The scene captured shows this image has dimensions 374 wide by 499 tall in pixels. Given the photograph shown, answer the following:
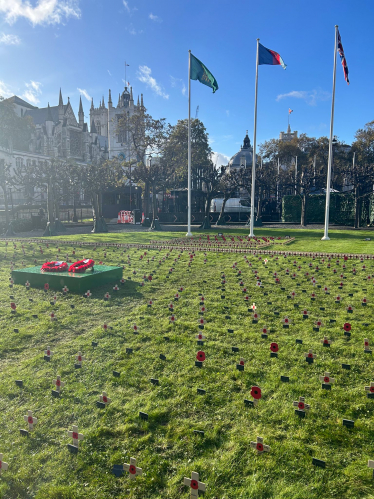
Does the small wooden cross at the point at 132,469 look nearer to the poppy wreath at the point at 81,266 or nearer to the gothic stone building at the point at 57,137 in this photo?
the poppy wreath at the point at 81,266

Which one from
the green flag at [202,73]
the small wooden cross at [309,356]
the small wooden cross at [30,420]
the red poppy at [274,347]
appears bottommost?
the small wooden cross at [30,420]

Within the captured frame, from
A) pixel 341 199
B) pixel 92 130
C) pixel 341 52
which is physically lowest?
pixel 341 199

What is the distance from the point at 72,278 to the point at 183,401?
5.37 metres

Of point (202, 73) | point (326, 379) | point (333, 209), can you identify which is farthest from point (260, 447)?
point (333, 209)

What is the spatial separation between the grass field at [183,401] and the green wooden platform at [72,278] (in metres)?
0.87

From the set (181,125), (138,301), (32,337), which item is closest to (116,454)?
(32,337)

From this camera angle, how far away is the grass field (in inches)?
115

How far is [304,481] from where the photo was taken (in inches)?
113

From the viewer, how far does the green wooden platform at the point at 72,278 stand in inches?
335

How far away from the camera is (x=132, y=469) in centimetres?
289

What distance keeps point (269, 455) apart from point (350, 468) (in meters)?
0.67

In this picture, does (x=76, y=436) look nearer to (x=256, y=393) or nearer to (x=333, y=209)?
(x=256, y=393)

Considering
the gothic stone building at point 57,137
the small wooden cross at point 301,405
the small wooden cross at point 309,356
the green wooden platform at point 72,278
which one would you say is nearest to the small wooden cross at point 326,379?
the small wooden cross at point 301,405

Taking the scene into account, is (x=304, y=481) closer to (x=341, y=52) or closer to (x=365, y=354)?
(x=365, y=354)
